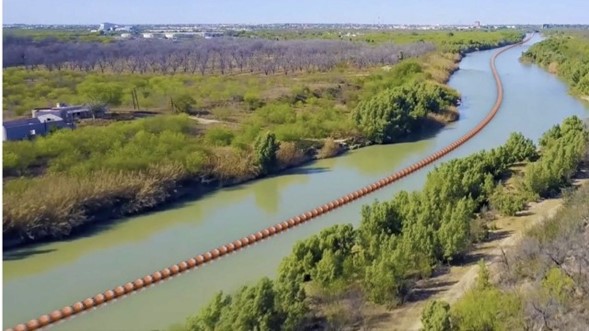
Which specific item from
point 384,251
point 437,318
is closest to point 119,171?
point 384,251

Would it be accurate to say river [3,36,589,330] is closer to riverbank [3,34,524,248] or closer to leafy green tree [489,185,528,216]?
riverbank [3,34,524,248]

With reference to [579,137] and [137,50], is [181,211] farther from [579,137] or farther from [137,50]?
[137,50]

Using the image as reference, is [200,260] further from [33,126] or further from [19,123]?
[19,123]

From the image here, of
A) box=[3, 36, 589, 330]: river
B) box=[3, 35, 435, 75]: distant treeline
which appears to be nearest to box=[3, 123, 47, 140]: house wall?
box=[3, 36, 589, 330]: river

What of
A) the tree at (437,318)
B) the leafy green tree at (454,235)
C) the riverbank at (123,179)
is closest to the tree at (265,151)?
the riverbank at (123,179)

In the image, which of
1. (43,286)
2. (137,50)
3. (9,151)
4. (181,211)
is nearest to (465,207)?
(181,211)

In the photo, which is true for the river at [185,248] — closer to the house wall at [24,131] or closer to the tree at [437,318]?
the tree at [437,318]
